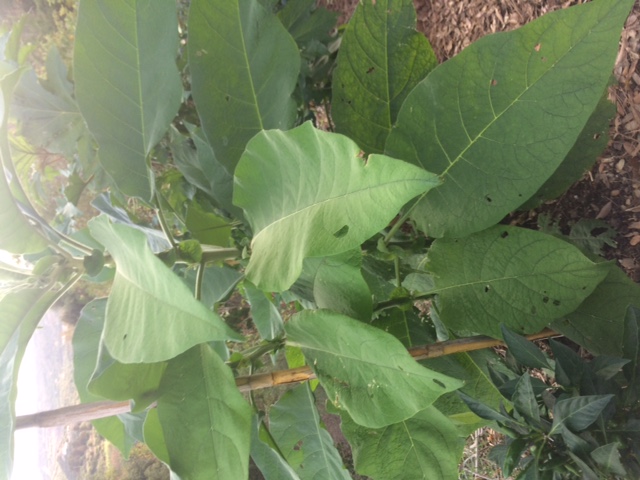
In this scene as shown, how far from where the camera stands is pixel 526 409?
0.58 metres

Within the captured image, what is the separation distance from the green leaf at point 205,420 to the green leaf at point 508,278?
312 mm

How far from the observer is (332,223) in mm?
463

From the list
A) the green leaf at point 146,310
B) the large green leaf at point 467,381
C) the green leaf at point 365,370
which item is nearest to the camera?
the green leaf at point 146,310

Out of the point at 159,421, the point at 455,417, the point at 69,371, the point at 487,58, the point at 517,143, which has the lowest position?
the point at 69,371

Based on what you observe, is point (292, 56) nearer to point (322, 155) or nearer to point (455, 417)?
point (322, 155)

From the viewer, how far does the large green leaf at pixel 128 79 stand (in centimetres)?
59

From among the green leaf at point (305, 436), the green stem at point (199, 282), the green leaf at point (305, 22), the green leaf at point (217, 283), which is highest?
the green leaf at point (305, 22)

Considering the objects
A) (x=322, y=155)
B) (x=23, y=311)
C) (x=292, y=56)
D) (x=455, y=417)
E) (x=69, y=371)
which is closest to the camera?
(x=322, y=155)

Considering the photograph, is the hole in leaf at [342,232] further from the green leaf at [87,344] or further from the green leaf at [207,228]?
the green leaf at [87,344]

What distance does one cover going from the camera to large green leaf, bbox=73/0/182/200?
0.59 metres

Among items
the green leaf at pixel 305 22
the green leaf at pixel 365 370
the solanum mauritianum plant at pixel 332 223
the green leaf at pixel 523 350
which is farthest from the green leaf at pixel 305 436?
the green leaf at pixel 305 22

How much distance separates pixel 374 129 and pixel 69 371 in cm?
342

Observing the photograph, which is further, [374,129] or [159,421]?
[374,129]

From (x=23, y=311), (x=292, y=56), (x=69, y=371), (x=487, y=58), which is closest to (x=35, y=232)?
(x=23, y=311)
